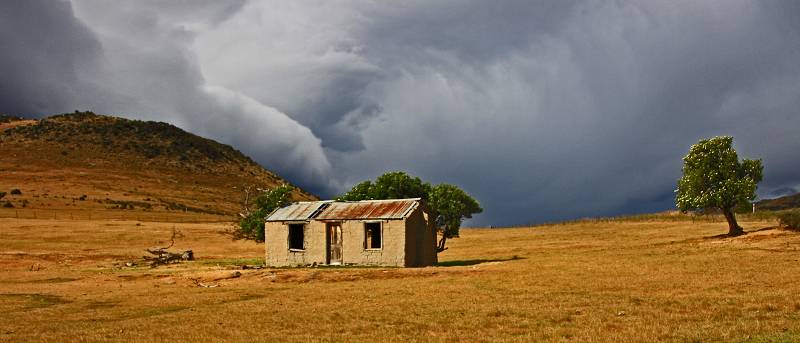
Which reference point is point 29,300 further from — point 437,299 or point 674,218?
point 674,218

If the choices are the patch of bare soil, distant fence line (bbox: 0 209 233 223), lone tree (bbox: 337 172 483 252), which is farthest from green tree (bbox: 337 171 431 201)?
distant fence line (bbox: 0 209 233 223)

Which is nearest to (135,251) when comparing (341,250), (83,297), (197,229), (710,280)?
(197,229)

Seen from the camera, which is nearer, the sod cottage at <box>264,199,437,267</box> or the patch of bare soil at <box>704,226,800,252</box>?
the patch of bare soil at <box>704,226,800,252</box>

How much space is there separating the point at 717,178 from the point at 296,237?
120 ft

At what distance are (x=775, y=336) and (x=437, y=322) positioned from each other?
9.12m

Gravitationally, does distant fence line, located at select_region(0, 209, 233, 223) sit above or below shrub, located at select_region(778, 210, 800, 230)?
above

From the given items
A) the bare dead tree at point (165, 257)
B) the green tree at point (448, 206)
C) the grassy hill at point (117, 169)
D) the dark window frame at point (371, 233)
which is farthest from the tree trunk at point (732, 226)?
the grassy hill at point (117, 169)

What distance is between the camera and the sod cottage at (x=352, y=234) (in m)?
44.9

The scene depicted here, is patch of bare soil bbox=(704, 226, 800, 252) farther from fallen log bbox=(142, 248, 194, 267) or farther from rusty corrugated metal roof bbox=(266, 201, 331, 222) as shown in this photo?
fallen log bbox=(142, 248, 194, 267)

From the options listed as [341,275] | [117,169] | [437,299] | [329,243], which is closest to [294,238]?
[329,243]

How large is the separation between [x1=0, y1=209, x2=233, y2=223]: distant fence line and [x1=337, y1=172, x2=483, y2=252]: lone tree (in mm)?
45311

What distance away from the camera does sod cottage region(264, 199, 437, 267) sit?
44.9 metres

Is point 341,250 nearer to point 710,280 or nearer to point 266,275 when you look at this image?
point 266,275

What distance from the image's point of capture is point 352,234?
153 feet
